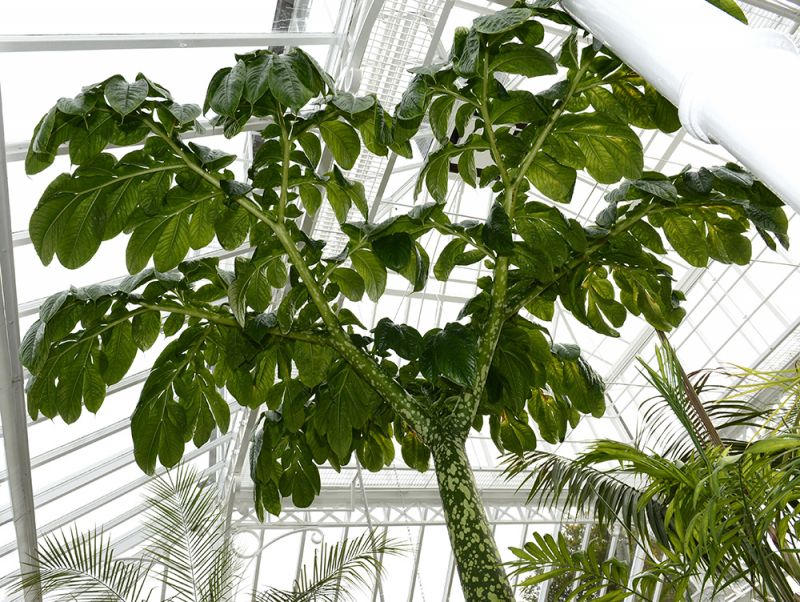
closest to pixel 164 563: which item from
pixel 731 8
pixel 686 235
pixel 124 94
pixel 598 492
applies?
pixel 598 492

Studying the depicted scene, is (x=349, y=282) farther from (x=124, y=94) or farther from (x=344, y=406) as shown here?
(x=124, y=94)

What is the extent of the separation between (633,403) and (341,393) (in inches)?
464

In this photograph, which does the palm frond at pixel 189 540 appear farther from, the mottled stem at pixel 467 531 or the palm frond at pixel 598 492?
the mottled stem at pixel 467 531

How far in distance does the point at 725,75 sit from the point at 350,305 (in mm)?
11642

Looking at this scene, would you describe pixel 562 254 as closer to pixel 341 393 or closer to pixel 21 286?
pixel 341 393

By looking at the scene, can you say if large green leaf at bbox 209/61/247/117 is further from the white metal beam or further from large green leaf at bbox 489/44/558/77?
the white metal beam

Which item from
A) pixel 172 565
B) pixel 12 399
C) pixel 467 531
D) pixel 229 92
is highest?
pixel 12 399

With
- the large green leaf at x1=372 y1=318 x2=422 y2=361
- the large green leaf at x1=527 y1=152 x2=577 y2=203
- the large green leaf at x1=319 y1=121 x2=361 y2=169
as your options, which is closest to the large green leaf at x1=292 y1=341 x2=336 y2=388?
the large green leaf at x1=372 y1=318 x2=422 y2=361

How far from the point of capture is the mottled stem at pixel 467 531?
8.09 ft

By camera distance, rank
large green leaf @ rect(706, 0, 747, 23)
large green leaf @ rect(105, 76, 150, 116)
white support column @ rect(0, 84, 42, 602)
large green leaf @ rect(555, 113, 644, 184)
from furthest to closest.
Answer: white support column @ rect(0, 84, 42, 602)
large green leaf @ rect(555, 113, 644, 184)
large green leaf @ rect(105, 76, 150, 116)
large green leaf @ rect(706, 0, 747, 23)

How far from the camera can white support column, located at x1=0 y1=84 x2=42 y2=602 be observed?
16.8 feet

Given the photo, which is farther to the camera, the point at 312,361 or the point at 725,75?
the point at 312,361

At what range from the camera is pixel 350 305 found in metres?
12.9

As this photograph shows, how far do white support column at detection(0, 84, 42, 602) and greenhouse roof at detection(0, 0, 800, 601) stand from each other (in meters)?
0.03
